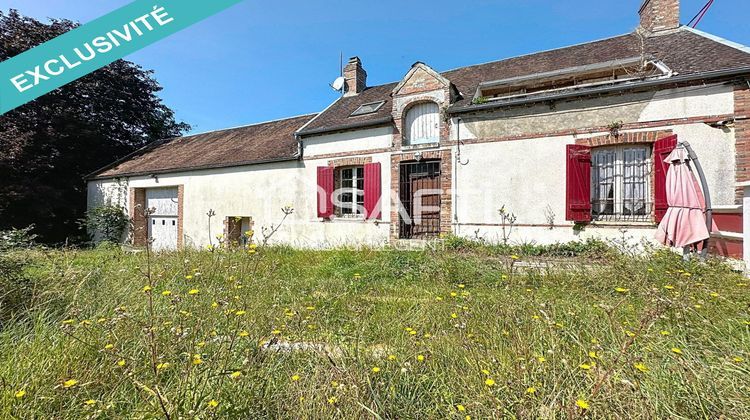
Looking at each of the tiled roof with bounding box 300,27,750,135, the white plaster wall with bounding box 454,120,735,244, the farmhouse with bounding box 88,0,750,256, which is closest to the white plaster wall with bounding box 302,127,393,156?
the farmhouse with bounding box 88,0,750,256

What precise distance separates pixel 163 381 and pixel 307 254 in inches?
236

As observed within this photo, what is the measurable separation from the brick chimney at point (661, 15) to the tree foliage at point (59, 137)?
2006 cm

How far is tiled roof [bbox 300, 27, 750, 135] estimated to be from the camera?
6500mm

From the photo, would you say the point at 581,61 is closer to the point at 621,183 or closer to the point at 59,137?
the point at 621,183

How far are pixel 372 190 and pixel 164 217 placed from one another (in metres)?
9.14

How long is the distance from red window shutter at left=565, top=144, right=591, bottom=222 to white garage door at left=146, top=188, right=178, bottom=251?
1322 cm

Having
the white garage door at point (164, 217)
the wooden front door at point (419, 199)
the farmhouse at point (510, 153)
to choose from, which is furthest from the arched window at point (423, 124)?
the white garage door at point (164, 217)

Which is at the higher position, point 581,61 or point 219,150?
point 581,61

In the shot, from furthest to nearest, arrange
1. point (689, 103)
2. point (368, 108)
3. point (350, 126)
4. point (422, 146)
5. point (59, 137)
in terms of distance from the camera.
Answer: point (59, 137), point (368, 108), point (350, 126), point (422, 146), point (689, 103)

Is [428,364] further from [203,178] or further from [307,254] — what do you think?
[203,178]

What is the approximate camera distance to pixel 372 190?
30.0 ft

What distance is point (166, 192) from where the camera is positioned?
12.7 meters

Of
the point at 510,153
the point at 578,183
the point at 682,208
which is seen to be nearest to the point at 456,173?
the point at 510,153

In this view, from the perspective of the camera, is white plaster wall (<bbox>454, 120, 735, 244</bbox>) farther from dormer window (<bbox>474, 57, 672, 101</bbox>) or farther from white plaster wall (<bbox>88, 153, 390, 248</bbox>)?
white plaster wall (<bbox>88, 153, 390, 248</bbox>)
